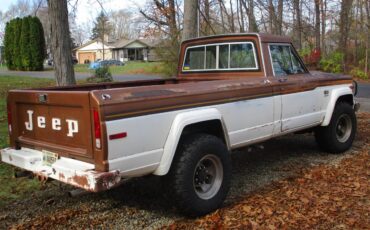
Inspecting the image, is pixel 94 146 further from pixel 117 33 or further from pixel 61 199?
pixel 117 33

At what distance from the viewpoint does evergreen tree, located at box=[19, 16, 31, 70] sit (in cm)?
3712

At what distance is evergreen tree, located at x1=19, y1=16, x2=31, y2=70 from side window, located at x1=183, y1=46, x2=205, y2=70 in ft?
110

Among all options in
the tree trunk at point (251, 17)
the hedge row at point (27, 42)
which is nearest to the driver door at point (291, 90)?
the tree trunk at point (251, 17)

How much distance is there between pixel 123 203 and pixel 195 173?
1.00m

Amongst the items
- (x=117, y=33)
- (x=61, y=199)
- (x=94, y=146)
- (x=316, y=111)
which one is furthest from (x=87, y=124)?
(x=117, y=33)

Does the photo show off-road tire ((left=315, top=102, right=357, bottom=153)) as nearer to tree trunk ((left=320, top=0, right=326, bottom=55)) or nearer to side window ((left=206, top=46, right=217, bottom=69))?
side window ((left=206, top=46, right=217, bottom=69))

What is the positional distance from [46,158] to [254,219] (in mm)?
2183

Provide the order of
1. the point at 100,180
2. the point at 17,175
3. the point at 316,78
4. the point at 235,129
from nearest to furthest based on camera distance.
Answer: the point at 100,180 < the point at 17,175 < the point at 235,129 < the point at 316,78

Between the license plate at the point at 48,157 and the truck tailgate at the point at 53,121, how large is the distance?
0.04 m

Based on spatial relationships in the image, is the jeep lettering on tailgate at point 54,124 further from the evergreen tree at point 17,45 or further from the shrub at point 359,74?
the evergreen tree at point 17,45

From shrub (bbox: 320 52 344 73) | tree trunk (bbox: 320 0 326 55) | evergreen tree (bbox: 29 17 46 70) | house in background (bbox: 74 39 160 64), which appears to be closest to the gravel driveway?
shrub (bbox: 320 52 344 73)

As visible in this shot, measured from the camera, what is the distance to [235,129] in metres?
5.11

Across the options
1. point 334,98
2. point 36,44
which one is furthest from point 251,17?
point 36,44

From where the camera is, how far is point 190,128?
15.3ft
